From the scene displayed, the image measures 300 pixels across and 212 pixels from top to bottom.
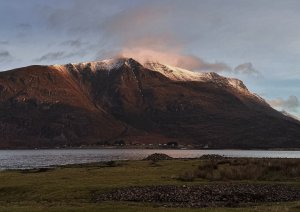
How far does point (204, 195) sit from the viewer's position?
49.0m

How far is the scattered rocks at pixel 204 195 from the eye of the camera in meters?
46.2

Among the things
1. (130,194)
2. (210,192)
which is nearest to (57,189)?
(130,194)

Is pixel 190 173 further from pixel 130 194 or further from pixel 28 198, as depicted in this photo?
pixel 28 198

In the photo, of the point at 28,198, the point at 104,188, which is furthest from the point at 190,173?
the point at 28,198

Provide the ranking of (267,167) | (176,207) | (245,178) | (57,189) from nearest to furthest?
(176,207)
(57,189)
(245,178)
(267,167)

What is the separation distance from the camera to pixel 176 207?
41906mm

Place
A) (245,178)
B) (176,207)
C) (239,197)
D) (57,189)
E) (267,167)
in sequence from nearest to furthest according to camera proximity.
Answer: (176,207)
(239,197)
(57,189)
(245,178)
(267,167)

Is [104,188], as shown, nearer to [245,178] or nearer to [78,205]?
[78,205]

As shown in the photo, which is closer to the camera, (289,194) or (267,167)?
(289,194)

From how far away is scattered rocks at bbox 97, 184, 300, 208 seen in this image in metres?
46.2

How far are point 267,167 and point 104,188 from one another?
1261 inches

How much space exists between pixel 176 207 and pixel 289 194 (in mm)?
15083

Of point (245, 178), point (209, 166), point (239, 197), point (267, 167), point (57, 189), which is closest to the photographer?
point (239, 197)

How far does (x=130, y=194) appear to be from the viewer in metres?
50.7
